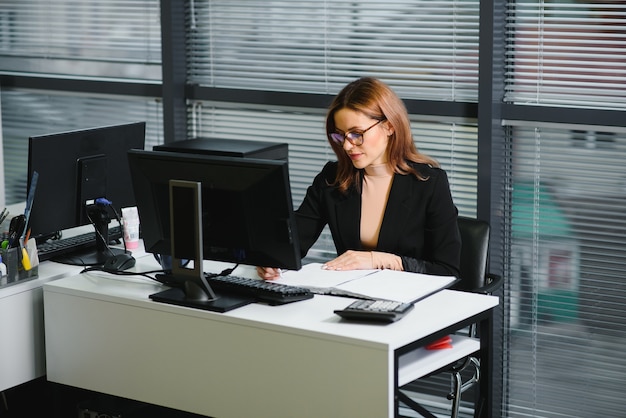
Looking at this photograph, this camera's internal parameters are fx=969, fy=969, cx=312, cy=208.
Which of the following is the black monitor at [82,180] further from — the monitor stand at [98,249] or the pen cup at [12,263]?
the pen cup at [12,263]

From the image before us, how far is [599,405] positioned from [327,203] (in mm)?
1380

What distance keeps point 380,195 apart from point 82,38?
222 centimetres

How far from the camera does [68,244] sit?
Answer: 3584 mm

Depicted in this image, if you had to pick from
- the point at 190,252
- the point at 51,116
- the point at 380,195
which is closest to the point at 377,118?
the point at 380,195

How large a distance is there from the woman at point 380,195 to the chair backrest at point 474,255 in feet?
0.69

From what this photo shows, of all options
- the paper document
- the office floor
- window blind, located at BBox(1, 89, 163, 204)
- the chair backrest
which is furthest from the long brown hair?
window blind, located at BBox(1, 89, 163, 204)

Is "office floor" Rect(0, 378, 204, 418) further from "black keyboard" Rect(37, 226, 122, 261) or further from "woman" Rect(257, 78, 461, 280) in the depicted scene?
"woman" Rect(257, 78, 461, 280)

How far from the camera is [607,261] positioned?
3.72 metres

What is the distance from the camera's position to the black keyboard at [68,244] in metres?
3.48

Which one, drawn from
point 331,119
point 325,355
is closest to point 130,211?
point 331,119

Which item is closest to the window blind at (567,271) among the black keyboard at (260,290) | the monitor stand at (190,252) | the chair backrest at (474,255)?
the chair backrest at (474,255)

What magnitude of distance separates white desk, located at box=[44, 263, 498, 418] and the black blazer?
1.03 feet

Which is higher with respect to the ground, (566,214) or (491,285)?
(566,214)

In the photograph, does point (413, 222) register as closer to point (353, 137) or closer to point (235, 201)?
point (353, 137)
